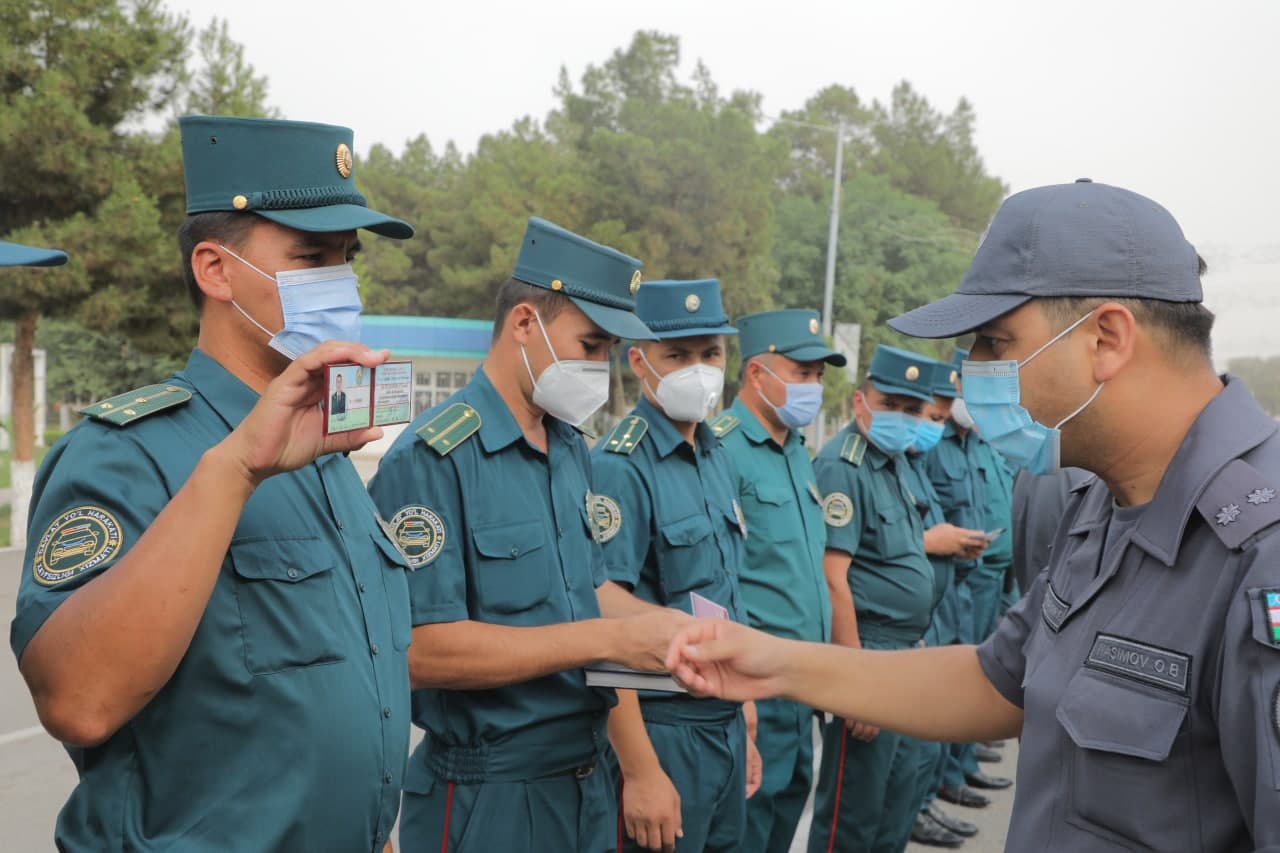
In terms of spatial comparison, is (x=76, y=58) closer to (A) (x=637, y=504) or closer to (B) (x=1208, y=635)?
(A) (x=637, y=504)

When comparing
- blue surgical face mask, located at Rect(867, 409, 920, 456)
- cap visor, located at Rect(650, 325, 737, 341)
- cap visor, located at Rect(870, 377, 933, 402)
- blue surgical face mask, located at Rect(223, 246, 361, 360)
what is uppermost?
blue surgical face mask, located at Rect(223, 246, 361, 360)

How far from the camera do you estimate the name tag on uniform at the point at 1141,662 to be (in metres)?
1.78

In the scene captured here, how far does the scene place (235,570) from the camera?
1903 millimetres

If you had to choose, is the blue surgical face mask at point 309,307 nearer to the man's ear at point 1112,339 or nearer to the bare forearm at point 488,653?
the bare forearm at point 488,653

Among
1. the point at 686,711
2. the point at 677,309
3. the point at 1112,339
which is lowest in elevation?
the point at 686,711

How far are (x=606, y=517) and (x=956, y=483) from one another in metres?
4.52

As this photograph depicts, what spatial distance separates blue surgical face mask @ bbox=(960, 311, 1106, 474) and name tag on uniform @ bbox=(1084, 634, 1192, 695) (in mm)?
437

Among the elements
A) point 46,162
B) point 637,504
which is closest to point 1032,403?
point 637,504

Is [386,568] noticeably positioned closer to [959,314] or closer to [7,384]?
[959,314]

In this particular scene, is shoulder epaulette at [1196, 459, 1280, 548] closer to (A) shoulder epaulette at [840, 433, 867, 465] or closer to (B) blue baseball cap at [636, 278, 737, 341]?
(B) blue baseball cap at [636, 278, 737, 341]

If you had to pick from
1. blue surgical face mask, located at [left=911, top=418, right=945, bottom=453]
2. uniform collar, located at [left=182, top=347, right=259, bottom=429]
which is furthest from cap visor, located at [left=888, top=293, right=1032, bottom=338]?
blue surgical face mask, located at [left=911, top=418, right=945, bottom=453]

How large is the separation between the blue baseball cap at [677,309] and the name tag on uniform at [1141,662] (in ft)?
8.78

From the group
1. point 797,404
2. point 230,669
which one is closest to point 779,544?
point 797,404

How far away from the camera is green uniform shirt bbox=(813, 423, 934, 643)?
5.20m
